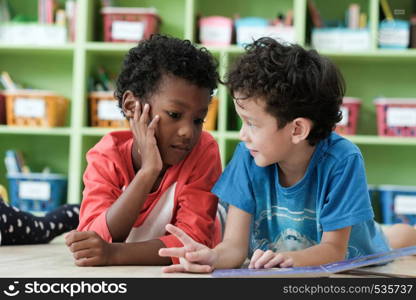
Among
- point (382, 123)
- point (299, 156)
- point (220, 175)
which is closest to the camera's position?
point (299, 156)

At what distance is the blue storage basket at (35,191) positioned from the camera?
2877 mm

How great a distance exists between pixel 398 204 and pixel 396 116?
399 mm

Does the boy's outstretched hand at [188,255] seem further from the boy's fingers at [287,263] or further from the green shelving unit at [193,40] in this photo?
the green shelving unit at [193,40]

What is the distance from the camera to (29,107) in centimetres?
284

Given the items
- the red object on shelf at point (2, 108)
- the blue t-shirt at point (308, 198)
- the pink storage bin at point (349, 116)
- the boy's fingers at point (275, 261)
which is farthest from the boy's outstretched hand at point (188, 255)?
the red object on shelf at point (2, 108)

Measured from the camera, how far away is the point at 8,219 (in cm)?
160

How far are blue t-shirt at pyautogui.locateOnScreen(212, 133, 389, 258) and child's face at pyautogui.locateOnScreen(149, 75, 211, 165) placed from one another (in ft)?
0.36

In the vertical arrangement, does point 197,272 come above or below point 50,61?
below

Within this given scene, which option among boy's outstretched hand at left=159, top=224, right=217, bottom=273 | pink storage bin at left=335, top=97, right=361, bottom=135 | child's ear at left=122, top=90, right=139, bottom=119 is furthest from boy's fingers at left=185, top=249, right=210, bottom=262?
pink storage bin at left=335, top=97, right=361, bottom=135

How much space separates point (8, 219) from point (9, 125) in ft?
4.46

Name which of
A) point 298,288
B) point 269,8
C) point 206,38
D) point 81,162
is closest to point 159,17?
point 206,38

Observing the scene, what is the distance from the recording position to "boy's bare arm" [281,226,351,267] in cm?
105

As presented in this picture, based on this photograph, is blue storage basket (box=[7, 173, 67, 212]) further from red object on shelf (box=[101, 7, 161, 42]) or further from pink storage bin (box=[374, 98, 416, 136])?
pink storage bin (box=[374, 98, 416, 136])

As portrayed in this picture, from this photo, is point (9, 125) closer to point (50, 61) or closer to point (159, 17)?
point (50, 61)
